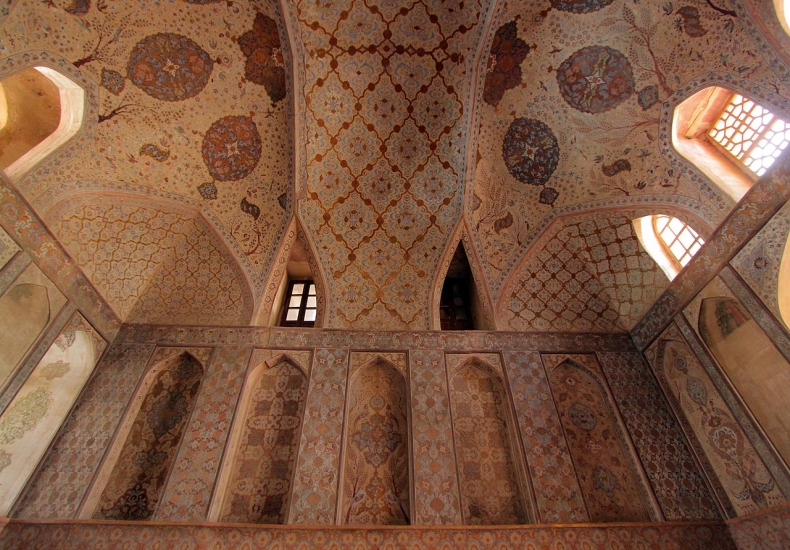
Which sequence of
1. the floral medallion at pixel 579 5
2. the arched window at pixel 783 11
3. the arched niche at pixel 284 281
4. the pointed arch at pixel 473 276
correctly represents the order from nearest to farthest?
the arched window at pixel 783 11, the floral medallion at pixel 579 5, the arched niche at pixel 284 281, the pointed arch at pixel 473 276

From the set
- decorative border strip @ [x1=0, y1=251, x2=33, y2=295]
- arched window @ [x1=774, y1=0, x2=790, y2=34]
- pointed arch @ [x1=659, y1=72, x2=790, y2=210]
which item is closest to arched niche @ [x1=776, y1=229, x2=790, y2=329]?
pointed arch @ [x1=659, y1=72, x2=790, y2=210]

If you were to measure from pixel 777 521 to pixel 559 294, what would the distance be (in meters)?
3.88

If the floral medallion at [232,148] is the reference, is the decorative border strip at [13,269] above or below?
below

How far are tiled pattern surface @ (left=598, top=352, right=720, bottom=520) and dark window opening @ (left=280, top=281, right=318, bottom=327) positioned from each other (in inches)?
205

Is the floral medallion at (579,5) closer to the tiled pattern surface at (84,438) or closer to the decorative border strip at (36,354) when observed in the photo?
the tiled pattern surface at (84,438)

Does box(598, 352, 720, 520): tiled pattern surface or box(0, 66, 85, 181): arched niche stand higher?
box(0, 66, 85, 181): arched niche

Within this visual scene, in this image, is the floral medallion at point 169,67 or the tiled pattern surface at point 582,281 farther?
the tiled pattern surface at point 582,281

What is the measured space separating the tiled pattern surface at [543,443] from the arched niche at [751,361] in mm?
2259

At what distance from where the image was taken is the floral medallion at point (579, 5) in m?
5.59

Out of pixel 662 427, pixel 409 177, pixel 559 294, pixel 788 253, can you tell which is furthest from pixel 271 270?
pixel 788 253

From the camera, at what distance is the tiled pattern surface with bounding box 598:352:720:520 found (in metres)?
5.11

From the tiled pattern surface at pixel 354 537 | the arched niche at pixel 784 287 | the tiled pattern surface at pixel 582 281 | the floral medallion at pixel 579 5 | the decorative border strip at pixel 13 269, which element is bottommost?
the tiled pattern surface at pixel 354 537

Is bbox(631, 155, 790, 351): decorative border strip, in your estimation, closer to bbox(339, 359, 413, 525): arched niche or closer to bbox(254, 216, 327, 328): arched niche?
bbox(339, 359, 413, 525): arched niche

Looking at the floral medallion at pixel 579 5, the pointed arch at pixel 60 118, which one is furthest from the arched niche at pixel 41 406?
the floral medallion at pixel 579 5
